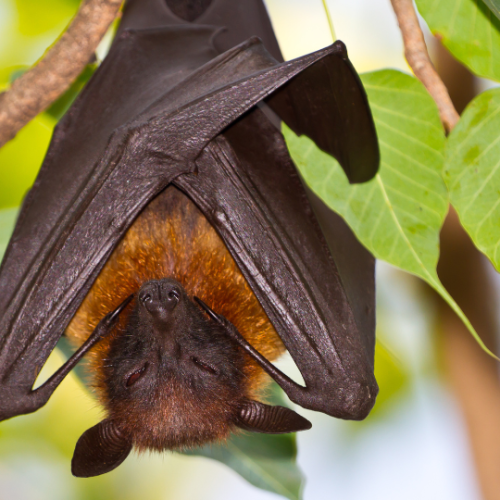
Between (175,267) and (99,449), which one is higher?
(175,267)

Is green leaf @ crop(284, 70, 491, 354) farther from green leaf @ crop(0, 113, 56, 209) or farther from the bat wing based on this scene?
green leaf @ crop(0, 113, 56, 209)

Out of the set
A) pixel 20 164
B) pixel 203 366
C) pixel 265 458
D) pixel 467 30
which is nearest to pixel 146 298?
pixel 203 366

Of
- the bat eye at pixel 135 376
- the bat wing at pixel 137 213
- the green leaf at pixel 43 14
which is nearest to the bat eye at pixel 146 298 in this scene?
the bat wing at pixel 137 213

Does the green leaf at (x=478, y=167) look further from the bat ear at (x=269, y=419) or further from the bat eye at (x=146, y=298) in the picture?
the bat eye at (x=146, y=298)

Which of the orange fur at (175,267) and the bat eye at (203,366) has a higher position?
the orange fur at (175,267)

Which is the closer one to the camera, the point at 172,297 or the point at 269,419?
the point at 172,297

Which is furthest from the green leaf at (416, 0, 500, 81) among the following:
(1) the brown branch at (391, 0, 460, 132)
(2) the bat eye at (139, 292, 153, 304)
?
(2) the bat eye at (139, 292, 153, 304)

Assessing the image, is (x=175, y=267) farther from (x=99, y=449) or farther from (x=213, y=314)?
(x=99, y=449)

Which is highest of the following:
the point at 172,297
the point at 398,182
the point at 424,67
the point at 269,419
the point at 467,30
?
the point at 467,30

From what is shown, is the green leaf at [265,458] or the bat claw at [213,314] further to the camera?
the green leaf at [265,458]
